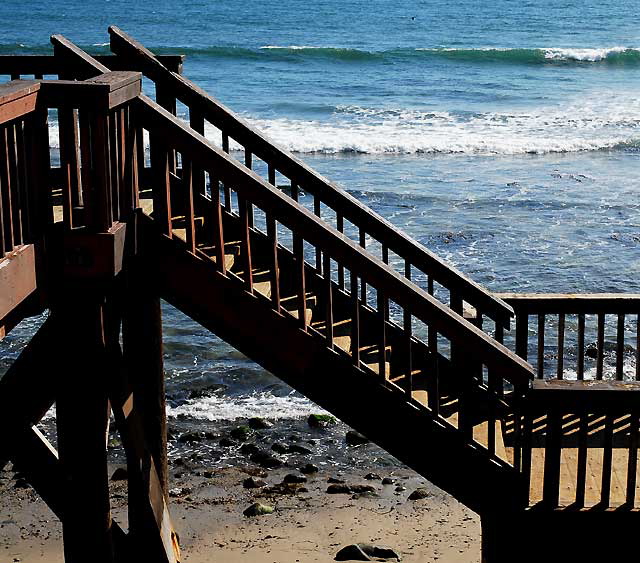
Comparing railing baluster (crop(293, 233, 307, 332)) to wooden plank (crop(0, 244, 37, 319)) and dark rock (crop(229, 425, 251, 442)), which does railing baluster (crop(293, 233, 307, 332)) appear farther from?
dark rock (crop(229, 425, 251, 442))

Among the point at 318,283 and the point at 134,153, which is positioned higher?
the point at 134,153

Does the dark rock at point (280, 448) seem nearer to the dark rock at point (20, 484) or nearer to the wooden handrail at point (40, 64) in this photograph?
the dark rock at point (20, 484)

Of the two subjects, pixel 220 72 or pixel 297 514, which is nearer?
pixel 297 514

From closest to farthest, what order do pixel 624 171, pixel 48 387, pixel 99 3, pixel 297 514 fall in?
pixel 48 387 < pixel 297 514 < pixel 624 171 < pixel 99 3

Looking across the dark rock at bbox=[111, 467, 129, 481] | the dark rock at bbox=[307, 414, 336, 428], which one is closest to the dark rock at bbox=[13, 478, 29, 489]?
the dark rock at bbox=[111, 467, 129, 481]

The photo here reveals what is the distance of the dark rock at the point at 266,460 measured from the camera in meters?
10.8

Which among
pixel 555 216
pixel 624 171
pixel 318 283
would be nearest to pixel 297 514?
pixel 318 283

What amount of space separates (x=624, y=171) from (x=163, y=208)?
72.0 ft

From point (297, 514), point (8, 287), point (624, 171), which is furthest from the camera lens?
point (624, 171)

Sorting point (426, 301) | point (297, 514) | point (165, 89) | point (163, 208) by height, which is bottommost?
point (297, 514)

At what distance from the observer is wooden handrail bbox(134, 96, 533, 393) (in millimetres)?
5961

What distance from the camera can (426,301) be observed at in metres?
6.12

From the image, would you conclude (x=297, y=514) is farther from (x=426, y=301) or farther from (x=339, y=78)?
(x=339, y=78)

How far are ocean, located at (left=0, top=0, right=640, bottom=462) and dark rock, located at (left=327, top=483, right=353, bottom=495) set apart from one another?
1827 mm
